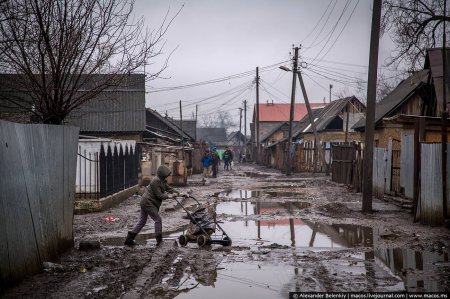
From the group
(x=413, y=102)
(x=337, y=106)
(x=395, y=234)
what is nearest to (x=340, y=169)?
(x=413, y=102)

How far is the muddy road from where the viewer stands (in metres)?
6.32

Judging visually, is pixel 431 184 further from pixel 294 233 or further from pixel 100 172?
pixel 100 172

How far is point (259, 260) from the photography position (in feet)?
26.5

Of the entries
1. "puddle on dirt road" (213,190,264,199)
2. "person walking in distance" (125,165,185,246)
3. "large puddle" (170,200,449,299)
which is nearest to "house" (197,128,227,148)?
"puddle on dirt road" (213,190,264,199)

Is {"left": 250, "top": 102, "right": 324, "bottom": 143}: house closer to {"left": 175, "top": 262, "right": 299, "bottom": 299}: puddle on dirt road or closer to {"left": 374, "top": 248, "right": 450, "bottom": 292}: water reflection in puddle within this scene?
{"left": 374, "top": 248, "right": 450, "bottom": 292}: water reflection in puddle

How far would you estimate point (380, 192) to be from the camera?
57.6 feet

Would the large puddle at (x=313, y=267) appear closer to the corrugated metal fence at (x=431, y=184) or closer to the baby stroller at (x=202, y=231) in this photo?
the baby stroller at (x=202, y=231)

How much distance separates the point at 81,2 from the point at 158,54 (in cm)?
183

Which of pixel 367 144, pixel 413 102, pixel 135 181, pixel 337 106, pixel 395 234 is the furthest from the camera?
pixel 337 106

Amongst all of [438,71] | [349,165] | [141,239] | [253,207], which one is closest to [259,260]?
[141,239]

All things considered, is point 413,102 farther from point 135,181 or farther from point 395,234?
point 395,234

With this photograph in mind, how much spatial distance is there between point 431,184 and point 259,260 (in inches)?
201

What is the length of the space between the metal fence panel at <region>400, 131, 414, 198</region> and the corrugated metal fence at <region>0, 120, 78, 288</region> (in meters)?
9.39

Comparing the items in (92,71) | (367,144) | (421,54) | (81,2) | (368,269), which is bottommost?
(368,269)
